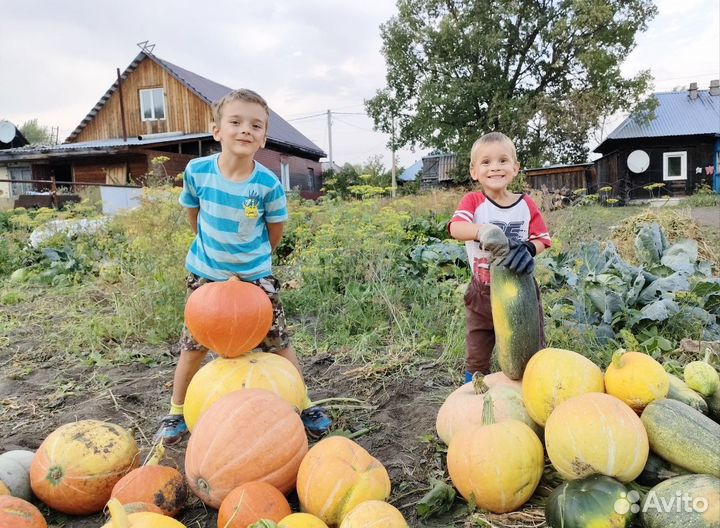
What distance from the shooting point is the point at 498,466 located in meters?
1.67

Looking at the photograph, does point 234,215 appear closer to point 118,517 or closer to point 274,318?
point 274,318

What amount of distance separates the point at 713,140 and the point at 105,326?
88.1ft

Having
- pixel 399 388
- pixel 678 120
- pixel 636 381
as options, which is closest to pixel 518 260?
pixel 636 381

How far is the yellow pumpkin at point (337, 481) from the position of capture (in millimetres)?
1615

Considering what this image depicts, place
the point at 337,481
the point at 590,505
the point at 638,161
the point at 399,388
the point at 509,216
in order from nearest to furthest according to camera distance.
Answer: the point at 590,505
the point at 337,481
the point at 509,216
the point at 399,388
the point at 638,161

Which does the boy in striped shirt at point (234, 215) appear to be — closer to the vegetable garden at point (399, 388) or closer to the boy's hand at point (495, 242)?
the vegetable garden at point (399, 388)

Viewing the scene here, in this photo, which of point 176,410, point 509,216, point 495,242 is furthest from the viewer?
point 509,216

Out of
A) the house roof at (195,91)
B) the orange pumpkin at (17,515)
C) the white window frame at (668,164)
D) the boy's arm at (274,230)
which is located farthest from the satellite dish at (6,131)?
the white window frame at (668,164)

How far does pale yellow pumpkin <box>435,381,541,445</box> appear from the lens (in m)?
2.02

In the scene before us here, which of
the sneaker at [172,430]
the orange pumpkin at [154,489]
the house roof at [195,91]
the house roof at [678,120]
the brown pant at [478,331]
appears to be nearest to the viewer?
the orange pumpkin at [154,489]

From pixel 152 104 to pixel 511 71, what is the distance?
56.3ft

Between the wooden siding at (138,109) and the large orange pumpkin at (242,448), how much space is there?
23.0 metres

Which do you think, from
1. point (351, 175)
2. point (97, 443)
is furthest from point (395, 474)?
point (351, 175)

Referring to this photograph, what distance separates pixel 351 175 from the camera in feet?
103
